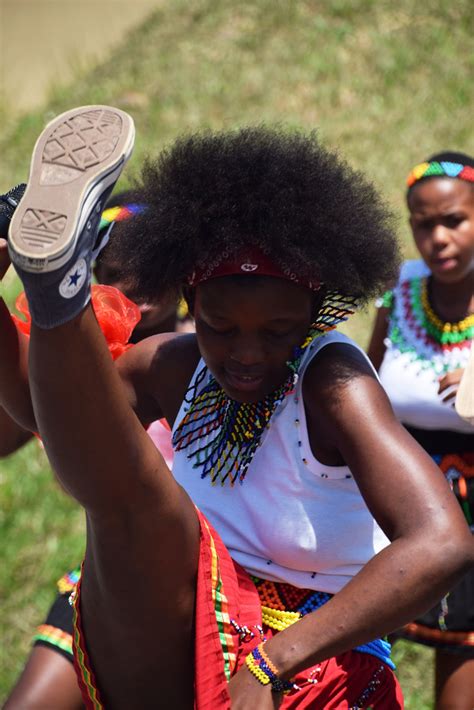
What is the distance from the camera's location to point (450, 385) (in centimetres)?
369

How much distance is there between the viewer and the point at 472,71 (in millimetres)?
8625

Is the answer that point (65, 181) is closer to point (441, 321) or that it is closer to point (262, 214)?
point (262, 214)

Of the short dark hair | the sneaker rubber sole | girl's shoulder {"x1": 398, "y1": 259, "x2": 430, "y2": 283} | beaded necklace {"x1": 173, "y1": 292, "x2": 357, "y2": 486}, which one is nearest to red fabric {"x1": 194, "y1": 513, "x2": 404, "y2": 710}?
beaded necklace {"x1": 173, "y1": 292, "x2": 357, "y2": 486}

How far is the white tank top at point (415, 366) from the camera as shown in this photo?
3801 mm

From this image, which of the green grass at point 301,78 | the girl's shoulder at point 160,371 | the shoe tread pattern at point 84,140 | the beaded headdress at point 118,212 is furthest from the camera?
the green grass at point 301,78

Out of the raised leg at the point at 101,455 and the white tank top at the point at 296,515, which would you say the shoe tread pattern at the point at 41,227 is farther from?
the white tank top at the point at 296,515

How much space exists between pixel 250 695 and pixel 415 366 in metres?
1.91

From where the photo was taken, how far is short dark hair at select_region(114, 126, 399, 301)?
248 centimetres

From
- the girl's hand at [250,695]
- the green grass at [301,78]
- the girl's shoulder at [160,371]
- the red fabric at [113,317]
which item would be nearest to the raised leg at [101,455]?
the girl's hand at [250,695]

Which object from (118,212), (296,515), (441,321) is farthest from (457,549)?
(441,321)

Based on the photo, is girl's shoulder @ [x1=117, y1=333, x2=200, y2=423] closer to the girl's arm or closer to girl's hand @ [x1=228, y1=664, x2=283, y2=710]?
the girl's arm

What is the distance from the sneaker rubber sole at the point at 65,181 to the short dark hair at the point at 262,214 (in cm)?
45

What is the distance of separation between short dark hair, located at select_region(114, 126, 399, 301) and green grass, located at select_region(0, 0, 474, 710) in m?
4.84

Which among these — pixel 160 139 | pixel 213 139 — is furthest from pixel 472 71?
pixel 213 139
